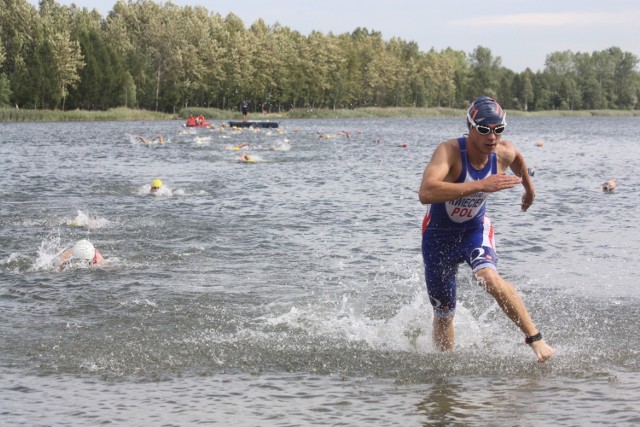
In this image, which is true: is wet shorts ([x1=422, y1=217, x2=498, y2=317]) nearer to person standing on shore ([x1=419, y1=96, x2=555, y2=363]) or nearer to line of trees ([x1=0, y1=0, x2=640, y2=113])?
person standing on shore ([x1=419, y1=96, x2=555, y2=363])

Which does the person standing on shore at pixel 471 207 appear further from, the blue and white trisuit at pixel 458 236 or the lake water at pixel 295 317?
the lake water at pixel 295 317

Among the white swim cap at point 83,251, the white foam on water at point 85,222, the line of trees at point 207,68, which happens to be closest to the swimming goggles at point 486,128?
the white swim cap at point 83,251

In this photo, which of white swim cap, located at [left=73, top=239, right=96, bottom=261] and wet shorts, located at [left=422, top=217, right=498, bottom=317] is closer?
wet shorts, located at [left=422, top=217, right=498, bottom=317]

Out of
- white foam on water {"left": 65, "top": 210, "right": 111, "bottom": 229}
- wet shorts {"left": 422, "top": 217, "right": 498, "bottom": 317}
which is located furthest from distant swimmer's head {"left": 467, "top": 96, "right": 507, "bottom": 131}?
white foam on water {"left": 65, "top": 210, "right": 111, "bottom": 229}

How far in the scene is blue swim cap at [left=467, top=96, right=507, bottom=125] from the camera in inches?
288

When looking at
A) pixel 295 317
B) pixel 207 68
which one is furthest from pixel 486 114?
pixel 207 68

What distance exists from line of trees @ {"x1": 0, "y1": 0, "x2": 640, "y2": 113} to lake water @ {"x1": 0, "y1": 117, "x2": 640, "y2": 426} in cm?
8374

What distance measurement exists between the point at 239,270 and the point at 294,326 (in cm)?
343

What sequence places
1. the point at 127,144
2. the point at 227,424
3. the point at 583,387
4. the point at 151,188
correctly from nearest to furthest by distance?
1. the point at 227,424
2. the point at 583,387
3. the point at 151,188
4. the point at 127,144

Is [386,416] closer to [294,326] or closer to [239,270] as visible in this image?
[294,326]

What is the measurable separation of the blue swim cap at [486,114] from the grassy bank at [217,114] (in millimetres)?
87645

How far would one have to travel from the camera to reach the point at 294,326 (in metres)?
10.0

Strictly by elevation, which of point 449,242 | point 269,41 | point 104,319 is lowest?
point 104,319

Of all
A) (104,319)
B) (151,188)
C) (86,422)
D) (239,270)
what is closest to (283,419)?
(86,422)
